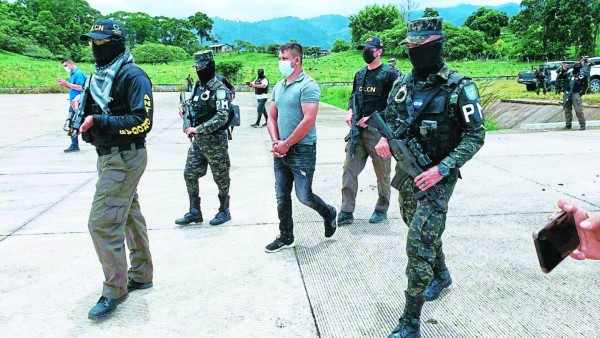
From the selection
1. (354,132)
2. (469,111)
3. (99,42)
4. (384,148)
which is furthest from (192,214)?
(469,111)

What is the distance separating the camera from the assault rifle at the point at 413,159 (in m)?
2.71

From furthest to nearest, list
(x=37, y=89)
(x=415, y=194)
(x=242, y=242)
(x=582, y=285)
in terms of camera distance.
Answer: (x=37, y=89), (x=242, y=242), (x=582, y=285), (x=415, y=194)

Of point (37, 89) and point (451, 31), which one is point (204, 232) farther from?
point (451, 31)

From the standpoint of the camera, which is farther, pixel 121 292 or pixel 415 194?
pixel 121 292

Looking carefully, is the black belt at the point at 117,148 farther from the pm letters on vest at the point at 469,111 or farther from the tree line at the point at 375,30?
the tree line at the point at 375,30

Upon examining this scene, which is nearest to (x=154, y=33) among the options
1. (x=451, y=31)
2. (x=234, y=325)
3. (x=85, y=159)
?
(x=451, y=31)

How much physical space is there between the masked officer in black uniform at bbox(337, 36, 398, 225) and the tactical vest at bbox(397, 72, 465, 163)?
184cm

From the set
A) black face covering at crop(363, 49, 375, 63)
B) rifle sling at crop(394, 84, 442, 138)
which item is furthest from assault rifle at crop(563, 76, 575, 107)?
rifle sling at crop(394, 84, 442, 138)

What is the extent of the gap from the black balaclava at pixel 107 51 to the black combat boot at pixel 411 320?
2.49 metres

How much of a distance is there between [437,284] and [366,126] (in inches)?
75.5

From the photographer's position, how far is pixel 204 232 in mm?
4797

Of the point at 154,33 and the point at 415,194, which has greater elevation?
the point at 154,33

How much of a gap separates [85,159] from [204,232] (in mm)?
5178

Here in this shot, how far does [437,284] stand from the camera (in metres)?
3.30
